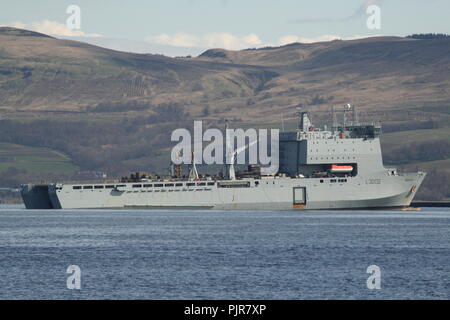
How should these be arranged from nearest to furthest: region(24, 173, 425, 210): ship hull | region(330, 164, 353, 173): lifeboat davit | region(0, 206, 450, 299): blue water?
region(0, 206, 450, 299): blue water < region(24, 173, 425, 210): ship hull < region(330, 164, 353, 173): lifeboat davit

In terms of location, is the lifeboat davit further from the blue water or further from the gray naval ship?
the blue water

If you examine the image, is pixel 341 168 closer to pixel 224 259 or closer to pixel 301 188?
pixel 301 188

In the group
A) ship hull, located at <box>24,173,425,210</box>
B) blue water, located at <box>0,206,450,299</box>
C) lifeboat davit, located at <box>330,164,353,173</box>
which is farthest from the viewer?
A: lifeboat davit, located at <box>330,164,353,173</box>

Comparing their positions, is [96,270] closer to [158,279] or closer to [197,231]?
[158,279]

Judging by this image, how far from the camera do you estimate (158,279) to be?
45.1m

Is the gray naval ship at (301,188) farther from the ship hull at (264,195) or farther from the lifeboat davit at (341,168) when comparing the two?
the lifeboat davit at (341,168)

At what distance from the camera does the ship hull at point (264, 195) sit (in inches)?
4301

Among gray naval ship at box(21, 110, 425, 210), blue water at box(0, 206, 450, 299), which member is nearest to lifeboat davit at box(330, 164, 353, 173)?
gray naval ship at box(21, 110, 425, 210)

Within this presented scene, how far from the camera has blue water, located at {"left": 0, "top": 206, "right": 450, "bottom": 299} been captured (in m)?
41.7

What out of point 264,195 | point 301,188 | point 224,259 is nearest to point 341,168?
point 301,188

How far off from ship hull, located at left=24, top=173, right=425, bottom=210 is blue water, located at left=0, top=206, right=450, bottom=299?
20.8 m

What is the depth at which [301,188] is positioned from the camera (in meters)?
109
